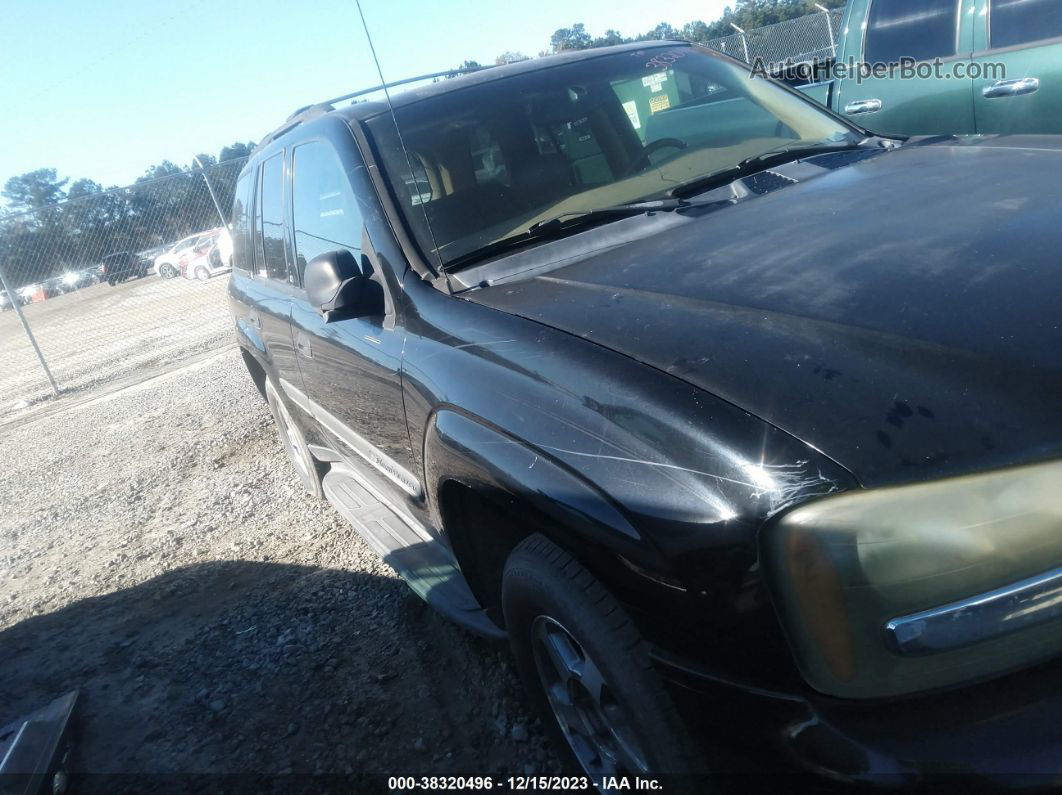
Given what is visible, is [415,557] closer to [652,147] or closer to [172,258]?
[652,147]

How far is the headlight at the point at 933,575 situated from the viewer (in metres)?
1.32

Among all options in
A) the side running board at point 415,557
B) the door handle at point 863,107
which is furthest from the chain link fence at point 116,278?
the side running board at point 415,557

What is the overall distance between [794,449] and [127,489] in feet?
18.0

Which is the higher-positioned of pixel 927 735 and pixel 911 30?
pixel 911 30

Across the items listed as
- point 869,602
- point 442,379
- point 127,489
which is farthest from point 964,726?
point 127,489

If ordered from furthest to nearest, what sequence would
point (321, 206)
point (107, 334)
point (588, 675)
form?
point (107, 334), point (321, 206), point (588, 675)

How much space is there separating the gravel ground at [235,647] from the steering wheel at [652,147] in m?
1.76

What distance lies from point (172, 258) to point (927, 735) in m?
18.6

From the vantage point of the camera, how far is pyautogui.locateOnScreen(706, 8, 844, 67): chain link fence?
15.2m

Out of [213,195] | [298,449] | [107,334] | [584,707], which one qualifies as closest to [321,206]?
Result: [298,449]

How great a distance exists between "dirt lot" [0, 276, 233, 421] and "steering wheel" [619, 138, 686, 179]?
9.28 meters

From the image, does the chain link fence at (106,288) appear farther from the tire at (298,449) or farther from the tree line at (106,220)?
the tire at (298,449)

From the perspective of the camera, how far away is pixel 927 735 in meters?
1.33

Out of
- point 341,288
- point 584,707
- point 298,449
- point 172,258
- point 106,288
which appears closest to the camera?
point 584,707
